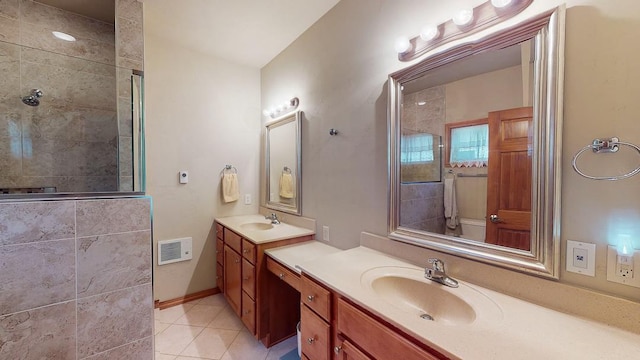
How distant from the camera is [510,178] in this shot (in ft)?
3.51

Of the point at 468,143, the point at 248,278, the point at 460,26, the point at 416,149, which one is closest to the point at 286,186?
the point at 248,278

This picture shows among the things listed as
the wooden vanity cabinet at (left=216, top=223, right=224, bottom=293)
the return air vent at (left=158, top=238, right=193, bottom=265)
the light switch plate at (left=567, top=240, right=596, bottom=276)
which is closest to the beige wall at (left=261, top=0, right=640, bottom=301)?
the light switch plate at (left=567, top=240, right=596, bottom=276)

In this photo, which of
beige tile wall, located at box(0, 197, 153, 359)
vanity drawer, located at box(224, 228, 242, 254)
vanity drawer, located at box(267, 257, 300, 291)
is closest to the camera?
beige tile wall, located at box(0, 197, 153, 359)

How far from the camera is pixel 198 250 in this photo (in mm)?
2645

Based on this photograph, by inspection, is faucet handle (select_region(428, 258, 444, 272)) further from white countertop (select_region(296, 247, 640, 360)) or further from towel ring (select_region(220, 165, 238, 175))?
towel ring (select_region(220, 165, 238, 175))

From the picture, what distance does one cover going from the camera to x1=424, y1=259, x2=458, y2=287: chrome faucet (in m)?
1.13

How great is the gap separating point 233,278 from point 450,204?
6.28 feet

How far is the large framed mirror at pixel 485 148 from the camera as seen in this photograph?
94 cm

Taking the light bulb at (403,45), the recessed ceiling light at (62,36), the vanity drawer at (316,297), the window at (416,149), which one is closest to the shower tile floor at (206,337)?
the vanity drawer at (316,297)

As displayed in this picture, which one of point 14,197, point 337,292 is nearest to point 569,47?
point 337,292

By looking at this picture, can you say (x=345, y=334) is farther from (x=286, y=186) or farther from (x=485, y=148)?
(x=286, y=186)

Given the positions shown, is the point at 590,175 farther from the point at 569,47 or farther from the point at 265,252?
the point at 265,252

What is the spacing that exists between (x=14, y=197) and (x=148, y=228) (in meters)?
0.52

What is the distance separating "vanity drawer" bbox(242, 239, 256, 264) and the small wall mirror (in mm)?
568
